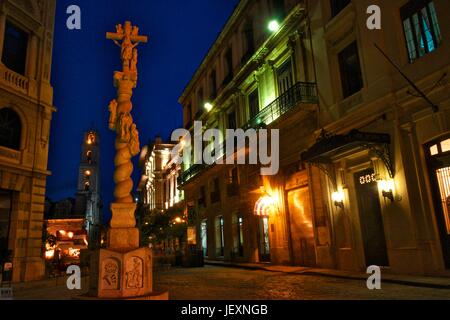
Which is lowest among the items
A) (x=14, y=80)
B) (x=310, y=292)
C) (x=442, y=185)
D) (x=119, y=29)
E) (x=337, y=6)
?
(x=310, y=292)

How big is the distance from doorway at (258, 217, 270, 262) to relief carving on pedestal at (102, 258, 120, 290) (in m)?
13.8

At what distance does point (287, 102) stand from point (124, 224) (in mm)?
11776

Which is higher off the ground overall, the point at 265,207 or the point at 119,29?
the point at 119,29

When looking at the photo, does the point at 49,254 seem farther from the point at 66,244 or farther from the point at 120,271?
the point at 120,271

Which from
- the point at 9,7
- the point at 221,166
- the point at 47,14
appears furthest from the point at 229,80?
the point at 9,7

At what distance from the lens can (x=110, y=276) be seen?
21.5 feet

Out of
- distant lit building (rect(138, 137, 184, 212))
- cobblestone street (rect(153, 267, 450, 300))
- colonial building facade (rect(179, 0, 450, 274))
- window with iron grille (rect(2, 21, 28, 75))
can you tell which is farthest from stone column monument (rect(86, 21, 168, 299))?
distant lit building (rect(138, 137, 184, 212))

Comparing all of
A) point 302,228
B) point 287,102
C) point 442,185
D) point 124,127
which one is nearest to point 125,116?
point 124,127

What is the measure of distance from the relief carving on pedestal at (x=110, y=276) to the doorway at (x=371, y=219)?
963cm

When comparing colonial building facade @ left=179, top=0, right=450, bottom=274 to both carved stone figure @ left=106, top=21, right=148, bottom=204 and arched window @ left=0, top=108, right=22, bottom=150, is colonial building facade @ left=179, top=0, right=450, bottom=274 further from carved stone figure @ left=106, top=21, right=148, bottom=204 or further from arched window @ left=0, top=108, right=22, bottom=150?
arched window @ left=0, top=108, right=22, bottom=150

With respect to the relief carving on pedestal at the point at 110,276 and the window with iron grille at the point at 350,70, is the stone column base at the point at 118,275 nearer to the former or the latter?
the relief carving on pedestal at the point at 110,276

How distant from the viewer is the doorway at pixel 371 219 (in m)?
12.7
